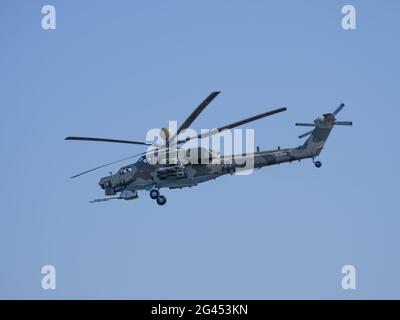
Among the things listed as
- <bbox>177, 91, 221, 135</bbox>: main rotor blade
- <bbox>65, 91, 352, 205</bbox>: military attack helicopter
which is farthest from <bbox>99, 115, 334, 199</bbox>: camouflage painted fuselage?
<bbox>177, 91, 221, 135</bbox>: main rotor blade

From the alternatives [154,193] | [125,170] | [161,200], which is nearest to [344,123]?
[161,200]

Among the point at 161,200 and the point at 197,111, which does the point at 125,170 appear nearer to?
the point at 161,200

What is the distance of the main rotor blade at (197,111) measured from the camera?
172ft

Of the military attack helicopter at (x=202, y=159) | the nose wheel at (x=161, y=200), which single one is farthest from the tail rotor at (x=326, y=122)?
the nose wheel at (x=161, y=200)

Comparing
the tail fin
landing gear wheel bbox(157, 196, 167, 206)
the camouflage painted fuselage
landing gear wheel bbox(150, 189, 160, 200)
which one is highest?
the tail fin

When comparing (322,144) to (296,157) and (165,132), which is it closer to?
(296,157)

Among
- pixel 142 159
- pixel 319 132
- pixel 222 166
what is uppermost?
pixel 319 132

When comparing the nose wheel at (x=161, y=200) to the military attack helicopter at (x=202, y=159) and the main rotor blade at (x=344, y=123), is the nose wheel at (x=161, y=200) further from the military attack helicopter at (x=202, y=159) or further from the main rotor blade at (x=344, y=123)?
the main rotor blade at (x=344, y=123)

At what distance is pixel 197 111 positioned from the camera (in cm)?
5422

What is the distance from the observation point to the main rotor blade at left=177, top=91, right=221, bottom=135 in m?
52.3

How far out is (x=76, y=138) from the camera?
56594 mm

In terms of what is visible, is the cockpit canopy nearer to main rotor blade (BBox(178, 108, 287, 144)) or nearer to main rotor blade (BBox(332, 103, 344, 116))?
main rotor blade (BBox(178, 108, 287, 144))
